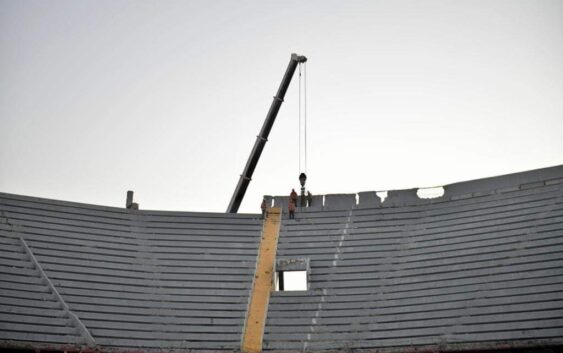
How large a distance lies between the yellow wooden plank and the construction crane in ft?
14.4

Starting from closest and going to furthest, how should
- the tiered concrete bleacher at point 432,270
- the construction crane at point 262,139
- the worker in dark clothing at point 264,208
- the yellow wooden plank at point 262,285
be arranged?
1. the tiered concrete bleacher at point 432,270
2. the yellow wooden plank at point 262,285
3. the worker in dark clothing at point 264,208
4. the construction crane at point 262,139

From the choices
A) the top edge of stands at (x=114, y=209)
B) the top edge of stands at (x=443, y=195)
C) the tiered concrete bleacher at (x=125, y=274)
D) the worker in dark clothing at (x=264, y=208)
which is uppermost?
the top edge of stands at (x=443, y=195)

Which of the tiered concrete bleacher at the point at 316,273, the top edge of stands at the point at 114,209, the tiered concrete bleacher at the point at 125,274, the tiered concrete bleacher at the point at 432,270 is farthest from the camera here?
the top edge of stands at the point at 114,209

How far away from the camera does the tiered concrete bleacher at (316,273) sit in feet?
79.6

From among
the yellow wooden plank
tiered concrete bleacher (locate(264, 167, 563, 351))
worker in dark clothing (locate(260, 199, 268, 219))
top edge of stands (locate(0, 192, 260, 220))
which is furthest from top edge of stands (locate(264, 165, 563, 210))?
top edge of stands (locate(0, 192, 260, 220))

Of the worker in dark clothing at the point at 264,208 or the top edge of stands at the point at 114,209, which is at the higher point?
the worker in dark clothing at the point at 264,208

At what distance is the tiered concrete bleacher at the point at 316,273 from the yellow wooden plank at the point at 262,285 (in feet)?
0.79

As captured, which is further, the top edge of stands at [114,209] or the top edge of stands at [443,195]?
the top edge of stands at [114,209]

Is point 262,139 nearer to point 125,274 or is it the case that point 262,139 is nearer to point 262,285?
point 262,285

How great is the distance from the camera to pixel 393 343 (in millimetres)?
24359

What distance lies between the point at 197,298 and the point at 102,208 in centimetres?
564

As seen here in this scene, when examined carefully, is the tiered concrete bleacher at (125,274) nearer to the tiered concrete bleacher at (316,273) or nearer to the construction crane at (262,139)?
the tiered concrete bleacher at (316,273)

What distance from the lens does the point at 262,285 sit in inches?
1086

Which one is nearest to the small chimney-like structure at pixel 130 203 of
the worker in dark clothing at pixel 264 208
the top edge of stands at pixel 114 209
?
the top edge of stands at pixel 114 209
